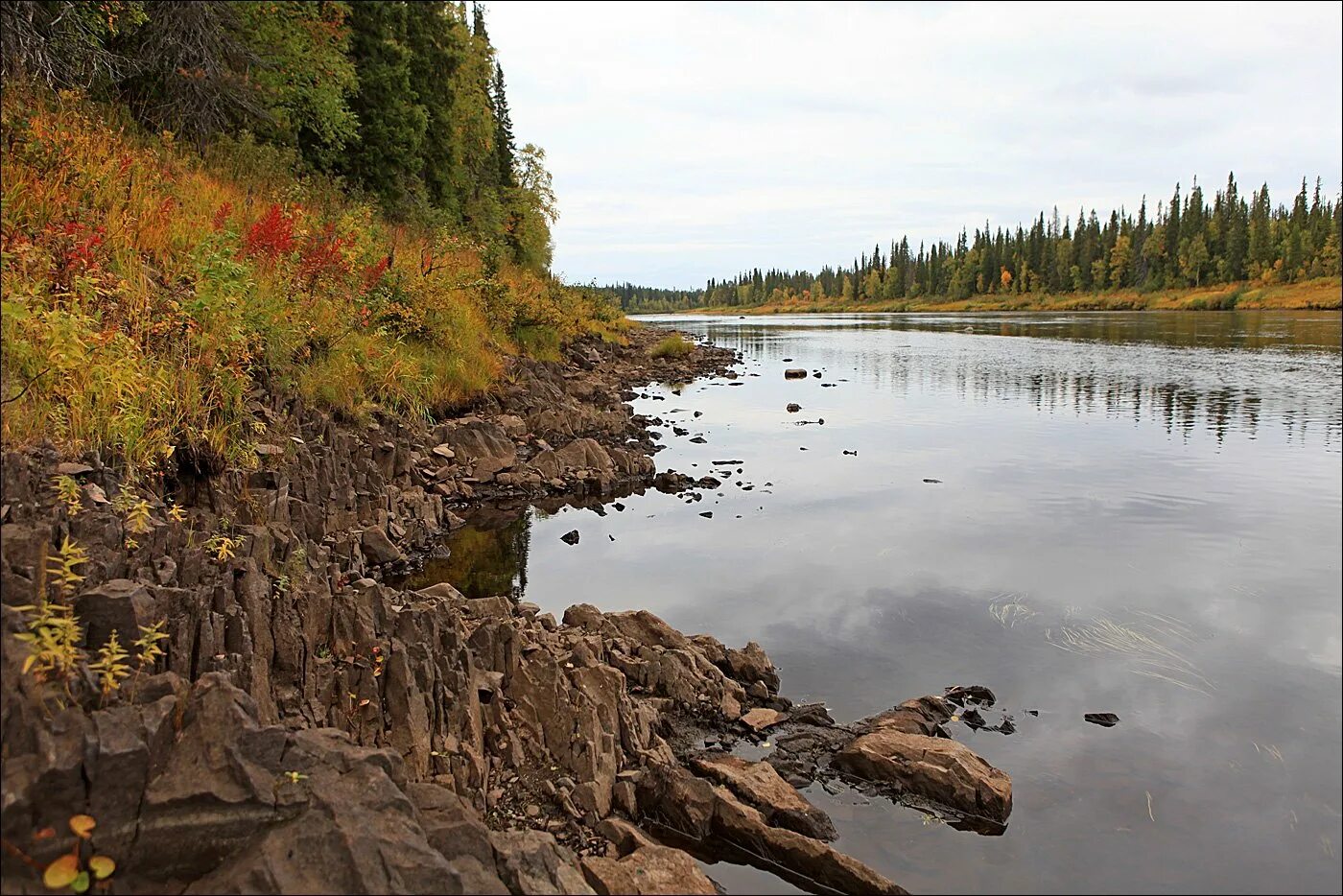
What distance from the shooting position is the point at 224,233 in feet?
37.3

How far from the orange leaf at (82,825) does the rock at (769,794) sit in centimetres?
398

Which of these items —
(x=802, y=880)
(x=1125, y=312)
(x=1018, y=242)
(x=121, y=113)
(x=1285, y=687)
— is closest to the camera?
(x=802, y=880)

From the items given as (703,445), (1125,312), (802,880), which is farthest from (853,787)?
(1125,312)

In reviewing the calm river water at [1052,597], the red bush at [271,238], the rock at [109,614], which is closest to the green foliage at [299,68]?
the red bush at [271,238]

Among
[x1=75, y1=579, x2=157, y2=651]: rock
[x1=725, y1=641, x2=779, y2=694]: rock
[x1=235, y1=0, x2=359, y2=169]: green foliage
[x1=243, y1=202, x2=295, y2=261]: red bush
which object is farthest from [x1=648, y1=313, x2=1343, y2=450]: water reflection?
[x1=75, y1=579, x2=157, y2=651]: rock

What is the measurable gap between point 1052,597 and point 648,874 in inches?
296

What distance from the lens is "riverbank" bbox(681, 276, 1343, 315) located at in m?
80.9

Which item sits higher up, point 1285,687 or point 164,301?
point 164,301

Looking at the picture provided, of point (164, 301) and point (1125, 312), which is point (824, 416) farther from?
point (1125, 312)

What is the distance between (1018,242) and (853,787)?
145m

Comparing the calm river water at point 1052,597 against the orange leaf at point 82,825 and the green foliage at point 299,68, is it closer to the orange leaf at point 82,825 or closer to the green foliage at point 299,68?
the orange leaf at point 82,825

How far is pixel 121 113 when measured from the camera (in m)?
14.2

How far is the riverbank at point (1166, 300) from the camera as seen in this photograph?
8088 centimetres

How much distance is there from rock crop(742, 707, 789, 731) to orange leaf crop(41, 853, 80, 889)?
5.01 meters
